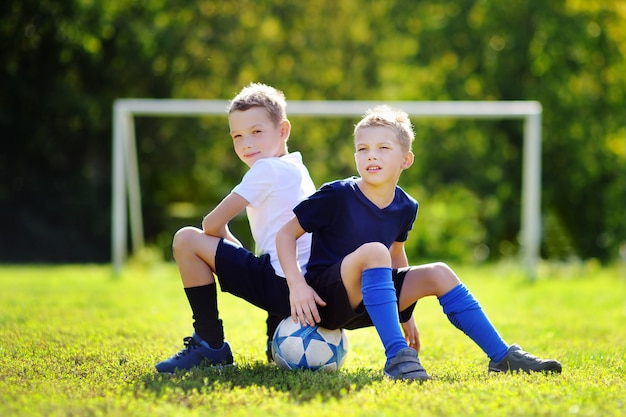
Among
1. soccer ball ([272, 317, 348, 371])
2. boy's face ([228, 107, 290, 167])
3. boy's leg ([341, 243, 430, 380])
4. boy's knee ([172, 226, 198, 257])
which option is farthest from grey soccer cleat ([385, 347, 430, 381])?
boy's face ([228, 107, 290, 167])

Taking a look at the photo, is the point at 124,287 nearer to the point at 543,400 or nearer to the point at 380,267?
the point at 380,267

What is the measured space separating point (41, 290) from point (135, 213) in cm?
415

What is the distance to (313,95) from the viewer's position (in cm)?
2058

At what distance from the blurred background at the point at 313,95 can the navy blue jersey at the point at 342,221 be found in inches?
515

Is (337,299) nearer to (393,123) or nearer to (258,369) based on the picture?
(258,369)

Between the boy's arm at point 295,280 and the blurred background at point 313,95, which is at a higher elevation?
the blurred background at point 313,95

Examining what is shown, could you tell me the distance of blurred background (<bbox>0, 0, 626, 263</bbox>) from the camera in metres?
18.1

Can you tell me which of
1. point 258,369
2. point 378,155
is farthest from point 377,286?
point 258,369

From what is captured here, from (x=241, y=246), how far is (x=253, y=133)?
59 centimetres

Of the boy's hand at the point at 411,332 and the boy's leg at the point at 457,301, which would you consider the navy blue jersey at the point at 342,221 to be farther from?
the boy's hand at the point at 411,332

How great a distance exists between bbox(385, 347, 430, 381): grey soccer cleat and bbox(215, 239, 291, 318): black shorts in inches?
24.3

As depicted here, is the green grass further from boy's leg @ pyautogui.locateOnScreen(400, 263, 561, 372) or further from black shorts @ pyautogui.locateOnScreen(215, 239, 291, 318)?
black shorts @ pyautogui.locateOnScreen(215, 239, 291, 318)

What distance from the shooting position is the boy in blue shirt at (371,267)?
3.97 metres

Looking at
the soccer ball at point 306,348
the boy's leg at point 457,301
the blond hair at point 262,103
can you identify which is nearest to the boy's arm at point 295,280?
the soccer ball at point 306,348
